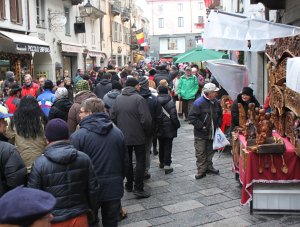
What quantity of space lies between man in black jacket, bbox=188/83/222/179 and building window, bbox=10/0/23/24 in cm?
1120

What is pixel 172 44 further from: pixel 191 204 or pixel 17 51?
pixel 191 204

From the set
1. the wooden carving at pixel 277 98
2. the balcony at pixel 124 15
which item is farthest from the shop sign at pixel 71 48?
the wooden carving at pixel 277 98

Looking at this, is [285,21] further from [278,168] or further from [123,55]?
[123,55]

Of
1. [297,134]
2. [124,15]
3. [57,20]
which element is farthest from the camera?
[124,15]

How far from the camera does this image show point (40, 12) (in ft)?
63.1

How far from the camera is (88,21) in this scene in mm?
26578

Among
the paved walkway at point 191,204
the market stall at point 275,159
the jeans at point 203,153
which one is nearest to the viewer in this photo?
the market stall at point 275,159

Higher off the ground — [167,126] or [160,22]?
[160,22]

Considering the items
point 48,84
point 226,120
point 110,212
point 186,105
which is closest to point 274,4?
point 226,120

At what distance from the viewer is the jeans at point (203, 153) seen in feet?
24.6

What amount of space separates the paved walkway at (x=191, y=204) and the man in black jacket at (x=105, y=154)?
116 cm

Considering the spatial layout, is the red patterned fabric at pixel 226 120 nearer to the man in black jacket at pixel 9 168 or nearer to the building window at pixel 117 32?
the man in black jacket at pixel 9 168

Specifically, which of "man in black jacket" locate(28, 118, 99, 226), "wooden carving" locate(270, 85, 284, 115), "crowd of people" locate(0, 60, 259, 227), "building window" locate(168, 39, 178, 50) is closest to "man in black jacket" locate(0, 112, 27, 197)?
"crowd of people" locate(0, 60, 259, 227)

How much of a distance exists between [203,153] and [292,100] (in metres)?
2.48
